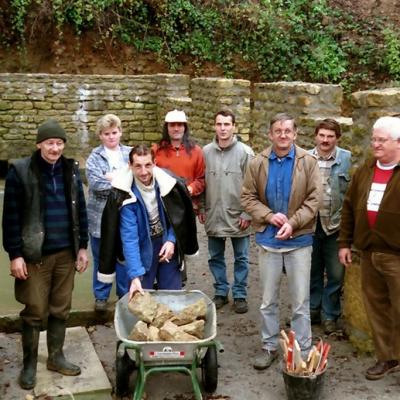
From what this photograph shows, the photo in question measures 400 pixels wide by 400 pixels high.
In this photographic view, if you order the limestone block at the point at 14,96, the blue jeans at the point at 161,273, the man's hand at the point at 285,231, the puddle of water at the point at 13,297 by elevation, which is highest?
the limestone block at the point at 14,96

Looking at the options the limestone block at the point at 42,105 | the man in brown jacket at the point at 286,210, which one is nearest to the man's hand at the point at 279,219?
the man in brown jacket at the point at 286,210

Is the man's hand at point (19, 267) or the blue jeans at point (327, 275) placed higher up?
the man's hand at point (19, 267)

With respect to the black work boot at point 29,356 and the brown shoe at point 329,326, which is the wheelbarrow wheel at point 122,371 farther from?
the brown shoe at point 329,326

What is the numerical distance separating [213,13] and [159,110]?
132 inches

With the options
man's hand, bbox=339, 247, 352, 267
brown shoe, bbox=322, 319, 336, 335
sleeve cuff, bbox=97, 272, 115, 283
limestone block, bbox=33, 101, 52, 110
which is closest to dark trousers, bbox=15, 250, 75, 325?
sleeve cuff, bbox=97, 272, 115, 283

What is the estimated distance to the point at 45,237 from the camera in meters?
4.29

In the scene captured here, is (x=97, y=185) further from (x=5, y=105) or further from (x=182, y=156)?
(x=5, y=105)

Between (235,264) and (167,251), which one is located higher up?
(167,251)

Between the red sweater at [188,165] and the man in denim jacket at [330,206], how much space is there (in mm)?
1148

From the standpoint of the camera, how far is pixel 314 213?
15.1 ft

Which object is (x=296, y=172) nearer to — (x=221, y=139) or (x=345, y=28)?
(x=221, y=139)

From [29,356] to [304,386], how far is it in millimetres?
1958

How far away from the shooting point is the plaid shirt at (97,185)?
5418 mm

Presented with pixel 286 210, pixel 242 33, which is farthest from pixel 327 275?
pixel 242 33
